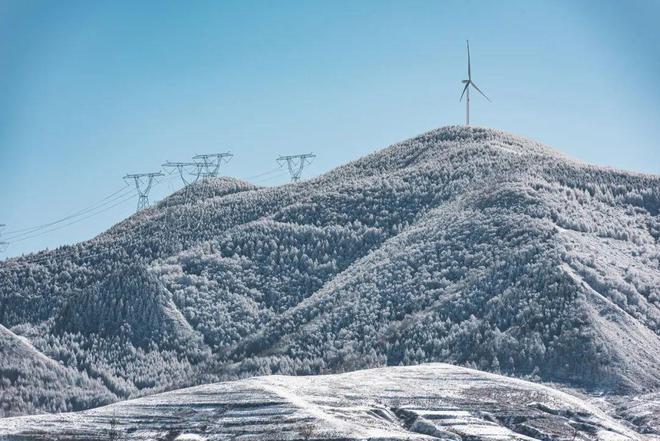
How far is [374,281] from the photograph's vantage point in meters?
103

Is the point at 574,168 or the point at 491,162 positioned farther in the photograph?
the point at 491,162

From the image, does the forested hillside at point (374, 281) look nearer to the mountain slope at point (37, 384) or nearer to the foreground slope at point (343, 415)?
the mountain slope at point (37, 384)

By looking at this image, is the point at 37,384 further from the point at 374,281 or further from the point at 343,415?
the point at 343,415

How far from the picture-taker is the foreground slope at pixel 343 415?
56250 mm

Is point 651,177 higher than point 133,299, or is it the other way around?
point 651,177

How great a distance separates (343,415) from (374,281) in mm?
45344

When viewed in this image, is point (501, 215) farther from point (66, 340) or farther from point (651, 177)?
point (66, 340)

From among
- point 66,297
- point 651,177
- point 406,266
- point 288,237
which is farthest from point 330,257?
point 651,177

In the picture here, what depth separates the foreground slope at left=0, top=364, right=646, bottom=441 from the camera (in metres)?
56.2

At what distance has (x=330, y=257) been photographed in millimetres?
117312

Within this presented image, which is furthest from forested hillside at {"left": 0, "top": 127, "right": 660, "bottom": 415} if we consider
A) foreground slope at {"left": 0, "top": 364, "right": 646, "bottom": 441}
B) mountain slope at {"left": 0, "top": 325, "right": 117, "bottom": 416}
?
foreground slope at {"left": 0, "top": 364, "right": 646, "bottom": 441}

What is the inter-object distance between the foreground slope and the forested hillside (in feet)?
42.4

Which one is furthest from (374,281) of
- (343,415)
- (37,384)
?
(343,415)

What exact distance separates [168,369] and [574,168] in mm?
44942
